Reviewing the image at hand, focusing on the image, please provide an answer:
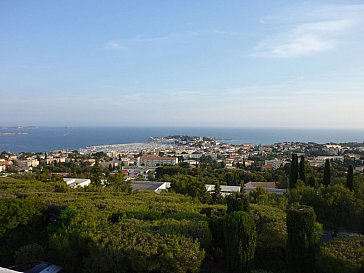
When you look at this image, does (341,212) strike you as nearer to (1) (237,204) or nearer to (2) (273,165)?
(1) (237,204)

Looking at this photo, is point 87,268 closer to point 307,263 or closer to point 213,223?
point 213,223

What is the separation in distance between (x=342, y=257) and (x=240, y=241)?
1.80 meters

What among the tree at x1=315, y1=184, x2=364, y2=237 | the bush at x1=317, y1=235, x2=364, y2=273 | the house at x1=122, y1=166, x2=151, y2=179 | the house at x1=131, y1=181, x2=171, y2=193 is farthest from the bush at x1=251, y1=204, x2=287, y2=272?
the house at x1=122, y1=166, x2=151, y2=179

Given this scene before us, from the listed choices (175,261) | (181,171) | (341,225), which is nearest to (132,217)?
(175,261)

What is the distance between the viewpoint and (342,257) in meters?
5.57

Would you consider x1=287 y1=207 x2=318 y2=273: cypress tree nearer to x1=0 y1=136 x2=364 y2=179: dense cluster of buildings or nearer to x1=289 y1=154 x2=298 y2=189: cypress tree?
x1=289 y1=154 x2=298 y2=189: cypress tree

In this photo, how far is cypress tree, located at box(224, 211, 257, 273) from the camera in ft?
19.8

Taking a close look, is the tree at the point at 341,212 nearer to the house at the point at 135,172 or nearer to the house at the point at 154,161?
the house at the point at 135,172

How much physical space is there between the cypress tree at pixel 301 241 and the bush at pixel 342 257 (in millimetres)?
199

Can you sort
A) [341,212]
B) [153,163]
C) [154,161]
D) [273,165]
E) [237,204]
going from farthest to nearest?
1. [154,161]
2. [153,163]
3. [273,165]
4. [341,212]
5. [237,204]

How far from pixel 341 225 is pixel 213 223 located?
6009 millimetres

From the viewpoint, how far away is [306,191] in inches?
483

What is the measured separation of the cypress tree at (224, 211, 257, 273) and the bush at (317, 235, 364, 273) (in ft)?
4.35

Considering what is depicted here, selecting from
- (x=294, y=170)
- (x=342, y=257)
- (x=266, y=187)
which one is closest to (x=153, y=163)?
(x=266, y=187)
